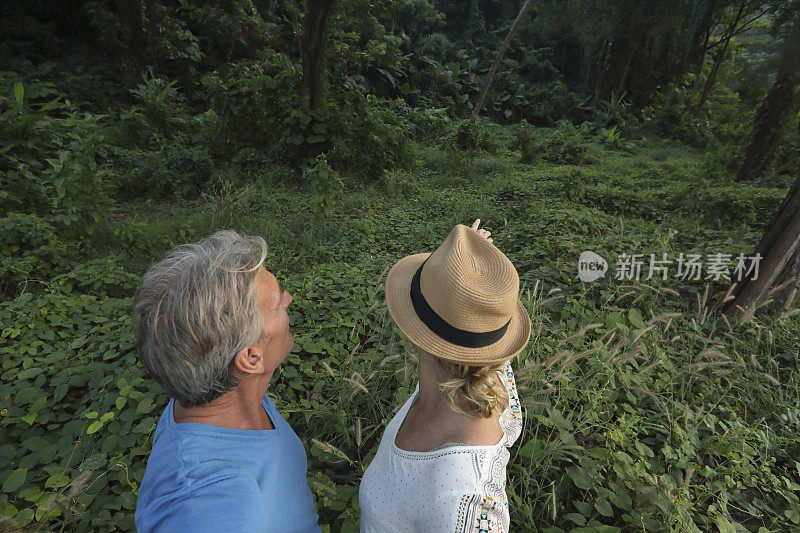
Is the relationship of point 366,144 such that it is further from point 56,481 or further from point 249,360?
point 56,481

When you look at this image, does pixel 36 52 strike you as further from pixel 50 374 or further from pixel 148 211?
pixel 50 374

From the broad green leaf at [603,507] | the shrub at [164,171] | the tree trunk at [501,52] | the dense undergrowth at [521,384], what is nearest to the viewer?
the broad green leaf at [603,507]

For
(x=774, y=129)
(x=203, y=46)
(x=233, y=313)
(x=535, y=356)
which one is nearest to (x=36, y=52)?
(x=203, y=46)

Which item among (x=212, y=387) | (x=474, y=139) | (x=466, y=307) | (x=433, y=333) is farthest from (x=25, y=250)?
(x=474, y=139)

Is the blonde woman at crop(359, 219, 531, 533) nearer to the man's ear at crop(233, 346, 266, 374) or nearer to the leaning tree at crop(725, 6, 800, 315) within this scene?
the man's ear at crop(233, 346, 266, 374)

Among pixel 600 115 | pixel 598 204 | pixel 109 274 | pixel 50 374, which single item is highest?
pixel 50 374

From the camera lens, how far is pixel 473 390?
1.14m

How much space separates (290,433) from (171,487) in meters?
0.60

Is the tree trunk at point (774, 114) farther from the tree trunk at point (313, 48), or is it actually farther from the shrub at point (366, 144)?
the tree trunk at point (313, 48)

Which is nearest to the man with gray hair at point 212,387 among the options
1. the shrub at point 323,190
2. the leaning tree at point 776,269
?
the leaning tree at point 776,269

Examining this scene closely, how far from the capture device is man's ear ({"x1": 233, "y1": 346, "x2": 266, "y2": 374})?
1231 millimetres

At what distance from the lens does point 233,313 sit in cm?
119

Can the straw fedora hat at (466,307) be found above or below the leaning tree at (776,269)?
above

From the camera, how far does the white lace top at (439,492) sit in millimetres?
973
